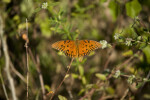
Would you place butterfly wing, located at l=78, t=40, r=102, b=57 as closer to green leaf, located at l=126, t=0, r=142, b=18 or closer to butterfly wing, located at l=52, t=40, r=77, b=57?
butterfly wing, located at l=52, t=40, r=77, b=57

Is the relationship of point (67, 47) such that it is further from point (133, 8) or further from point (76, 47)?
point (133, 8)

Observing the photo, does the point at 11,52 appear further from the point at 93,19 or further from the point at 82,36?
the point at 93,19

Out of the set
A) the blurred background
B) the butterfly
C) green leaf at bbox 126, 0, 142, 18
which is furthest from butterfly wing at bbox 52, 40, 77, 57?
green leaf at bbox 126, 0, 142, 18

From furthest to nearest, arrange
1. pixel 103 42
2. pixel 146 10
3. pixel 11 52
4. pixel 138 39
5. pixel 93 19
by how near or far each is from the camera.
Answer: pixel 93 19 → pixel 146 10 → pixel 11 52 → pixel 103 42 → pixel 138 39

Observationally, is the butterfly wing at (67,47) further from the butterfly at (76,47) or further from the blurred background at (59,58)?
the blurred background at (59,58)

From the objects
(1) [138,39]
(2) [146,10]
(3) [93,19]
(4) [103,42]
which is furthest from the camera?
(3) [93,19]

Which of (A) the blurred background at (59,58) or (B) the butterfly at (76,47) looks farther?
(A) the blurred background at (59,58)

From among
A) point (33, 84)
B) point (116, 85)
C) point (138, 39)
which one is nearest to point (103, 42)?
point (138, 39)

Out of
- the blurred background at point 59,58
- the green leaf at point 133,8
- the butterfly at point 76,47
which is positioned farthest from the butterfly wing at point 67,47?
the green leaf at point 133,8
